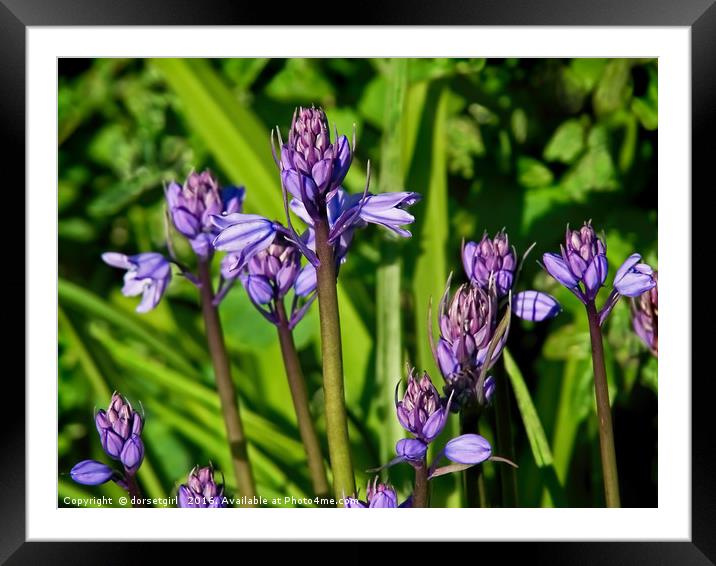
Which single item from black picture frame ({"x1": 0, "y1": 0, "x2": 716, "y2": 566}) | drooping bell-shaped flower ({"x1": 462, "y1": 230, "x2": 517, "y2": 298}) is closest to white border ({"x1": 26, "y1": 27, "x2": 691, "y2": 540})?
black picture frame ({"x1": 0, "y1": 0, "x2": 716, "y2": 566})

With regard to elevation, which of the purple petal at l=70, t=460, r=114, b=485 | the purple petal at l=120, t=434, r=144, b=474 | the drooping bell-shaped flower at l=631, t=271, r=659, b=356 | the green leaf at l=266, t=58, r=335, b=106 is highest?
the green leaf at l=266, t=58, r=335, b=106

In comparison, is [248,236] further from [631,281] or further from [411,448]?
[631,281]

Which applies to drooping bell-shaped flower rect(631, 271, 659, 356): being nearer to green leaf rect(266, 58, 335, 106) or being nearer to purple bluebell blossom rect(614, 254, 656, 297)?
purple bluebell blossom rect(614, 254, 656, 297)

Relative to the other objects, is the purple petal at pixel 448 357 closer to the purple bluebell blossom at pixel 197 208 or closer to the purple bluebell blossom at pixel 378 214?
the purple bluebell blossom at pixel 378 214

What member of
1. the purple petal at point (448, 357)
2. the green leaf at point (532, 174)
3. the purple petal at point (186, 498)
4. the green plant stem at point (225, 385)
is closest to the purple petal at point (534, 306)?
the purple petal at point (448, 357)

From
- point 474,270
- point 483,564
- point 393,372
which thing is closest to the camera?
point 474,270

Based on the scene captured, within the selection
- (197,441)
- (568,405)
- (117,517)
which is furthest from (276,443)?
(568,405)
